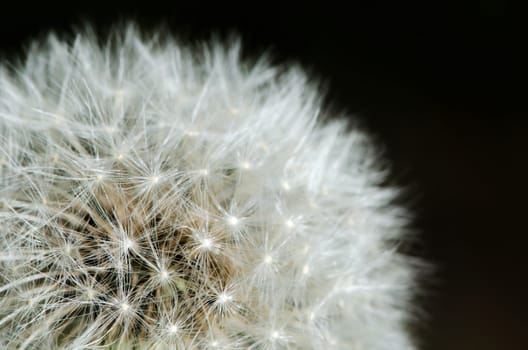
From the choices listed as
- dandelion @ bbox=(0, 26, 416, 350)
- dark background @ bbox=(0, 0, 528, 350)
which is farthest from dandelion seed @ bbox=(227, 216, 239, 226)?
dark background @ bbox=(0, 0, 528, 350)

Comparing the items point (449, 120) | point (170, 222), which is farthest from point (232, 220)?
point (449, 120)

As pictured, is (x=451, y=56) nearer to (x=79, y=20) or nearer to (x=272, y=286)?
(x=79, y=20)

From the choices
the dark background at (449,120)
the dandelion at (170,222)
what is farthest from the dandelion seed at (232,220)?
the dark background at (449,120)

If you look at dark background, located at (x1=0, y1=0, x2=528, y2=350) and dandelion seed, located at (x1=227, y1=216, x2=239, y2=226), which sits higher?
dandelion seed, located at (x1=227, y1=216, x2=239, y2=226)

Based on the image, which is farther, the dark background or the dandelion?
the dark background

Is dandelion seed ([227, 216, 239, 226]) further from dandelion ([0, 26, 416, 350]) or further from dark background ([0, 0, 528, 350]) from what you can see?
dark background ([0, 0, 528, 350])

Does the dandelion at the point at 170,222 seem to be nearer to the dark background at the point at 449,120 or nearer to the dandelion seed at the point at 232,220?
the dandelion seed at the point at 232,220
